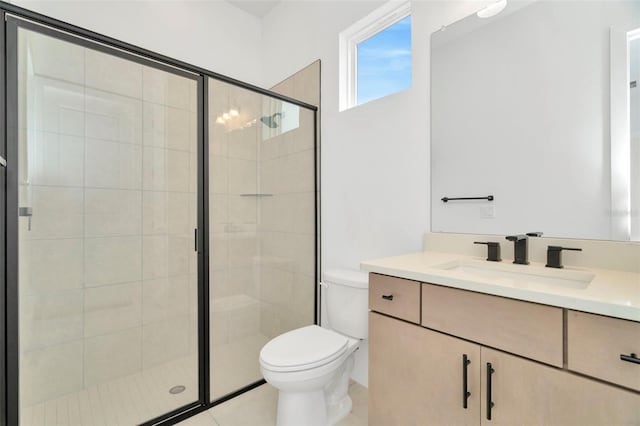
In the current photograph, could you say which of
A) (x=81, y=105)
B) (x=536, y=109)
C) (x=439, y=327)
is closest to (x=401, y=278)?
(x=439, y=327)

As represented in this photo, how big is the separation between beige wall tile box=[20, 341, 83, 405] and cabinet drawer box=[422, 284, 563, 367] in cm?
164

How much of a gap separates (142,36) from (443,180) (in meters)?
2.30

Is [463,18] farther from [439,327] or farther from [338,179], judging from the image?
[439,327]

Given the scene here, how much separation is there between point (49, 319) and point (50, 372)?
24 centimetres

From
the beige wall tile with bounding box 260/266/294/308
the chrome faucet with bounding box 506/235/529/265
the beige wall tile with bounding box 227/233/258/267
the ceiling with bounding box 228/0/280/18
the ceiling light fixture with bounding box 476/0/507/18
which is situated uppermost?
the ceiling with bounding box 228/0/280/18

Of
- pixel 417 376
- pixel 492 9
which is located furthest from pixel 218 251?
pixel 492 9

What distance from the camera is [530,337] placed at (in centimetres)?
85

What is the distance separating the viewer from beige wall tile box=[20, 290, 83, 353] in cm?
129

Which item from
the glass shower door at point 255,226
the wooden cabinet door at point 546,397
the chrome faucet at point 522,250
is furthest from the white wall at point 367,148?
the wooden cabinet door at point 546,397

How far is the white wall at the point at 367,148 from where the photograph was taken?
165cm

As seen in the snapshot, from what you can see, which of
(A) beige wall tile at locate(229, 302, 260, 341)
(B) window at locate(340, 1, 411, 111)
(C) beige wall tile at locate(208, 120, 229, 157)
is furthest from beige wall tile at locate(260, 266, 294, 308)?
(B) window at locate(340, 1, 411, 111)

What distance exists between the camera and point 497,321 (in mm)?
916

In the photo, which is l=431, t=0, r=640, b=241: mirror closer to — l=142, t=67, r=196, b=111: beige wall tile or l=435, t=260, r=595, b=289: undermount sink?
l=435, t=260, r=595, b=289: undermount sink

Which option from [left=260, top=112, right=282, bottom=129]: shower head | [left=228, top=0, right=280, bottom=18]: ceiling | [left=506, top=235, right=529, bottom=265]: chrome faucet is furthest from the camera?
[left=228, top=0, right=280, bottom=18]: ceiling
